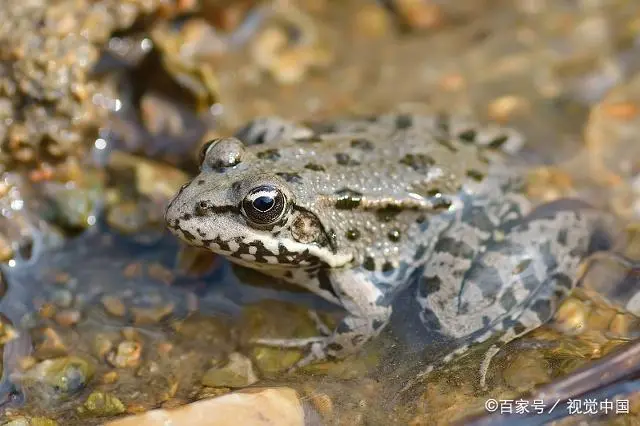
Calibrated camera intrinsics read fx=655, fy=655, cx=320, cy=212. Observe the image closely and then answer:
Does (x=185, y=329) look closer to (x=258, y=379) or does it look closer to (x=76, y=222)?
(x=258, y=379)

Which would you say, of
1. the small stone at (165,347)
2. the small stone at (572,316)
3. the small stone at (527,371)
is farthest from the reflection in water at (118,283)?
the small stone at (572,316)

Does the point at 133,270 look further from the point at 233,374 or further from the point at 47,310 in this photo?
the point at 233,374

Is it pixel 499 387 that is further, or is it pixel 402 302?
pixel 402 302

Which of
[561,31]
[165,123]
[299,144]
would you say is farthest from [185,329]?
[561,31]

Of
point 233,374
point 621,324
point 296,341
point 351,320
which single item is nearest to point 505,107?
point 621,324

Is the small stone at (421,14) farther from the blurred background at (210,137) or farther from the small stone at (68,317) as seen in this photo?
the small stone at (68,317)
